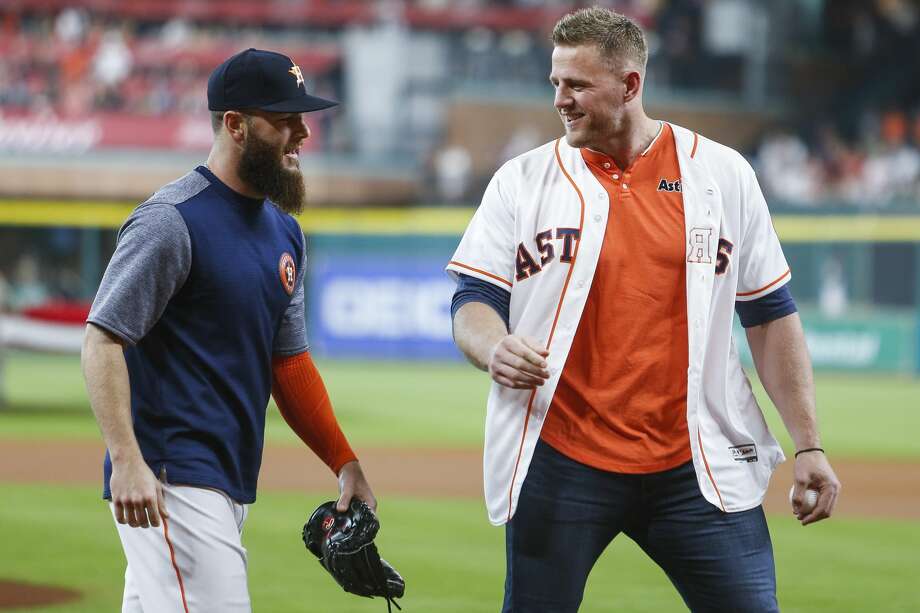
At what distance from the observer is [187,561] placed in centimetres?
320

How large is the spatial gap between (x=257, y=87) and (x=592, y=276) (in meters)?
0.96

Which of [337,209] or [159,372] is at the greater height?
[159,372]

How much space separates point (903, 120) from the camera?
26016 mm

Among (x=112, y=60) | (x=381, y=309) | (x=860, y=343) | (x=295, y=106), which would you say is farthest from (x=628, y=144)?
(x=112, y=60)

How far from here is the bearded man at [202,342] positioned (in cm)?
316

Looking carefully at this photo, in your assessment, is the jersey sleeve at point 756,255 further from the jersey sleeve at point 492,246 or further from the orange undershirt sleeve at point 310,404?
the orange undershirt sleeve at point 310,404

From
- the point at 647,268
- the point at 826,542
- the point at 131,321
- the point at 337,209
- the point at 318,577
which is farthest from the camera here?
the point at 337,209

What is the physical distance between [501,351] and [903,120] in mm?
24614

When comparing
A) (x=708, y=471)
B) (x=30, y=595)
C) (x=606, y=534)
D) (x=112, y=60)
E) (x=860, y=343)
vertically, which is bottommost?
(x=860, y=343)

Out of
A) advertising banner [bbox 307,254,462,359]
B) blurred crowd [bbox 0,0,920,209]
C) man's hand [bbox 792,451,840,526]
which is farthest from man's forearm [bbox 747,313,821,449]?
blurred crowd [bbox 0,0,920,209]

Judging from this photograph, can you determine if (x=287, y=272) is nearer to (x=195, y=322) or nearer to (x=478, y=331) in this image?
(x=195, y=322)

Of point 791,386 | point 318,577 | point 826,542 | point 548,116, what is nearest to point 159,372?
point 791,386

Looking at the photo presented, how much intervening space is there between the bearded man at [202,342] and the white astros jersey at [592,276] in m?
0.52

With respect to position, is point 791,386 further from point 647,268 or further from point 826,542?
point 826,542
